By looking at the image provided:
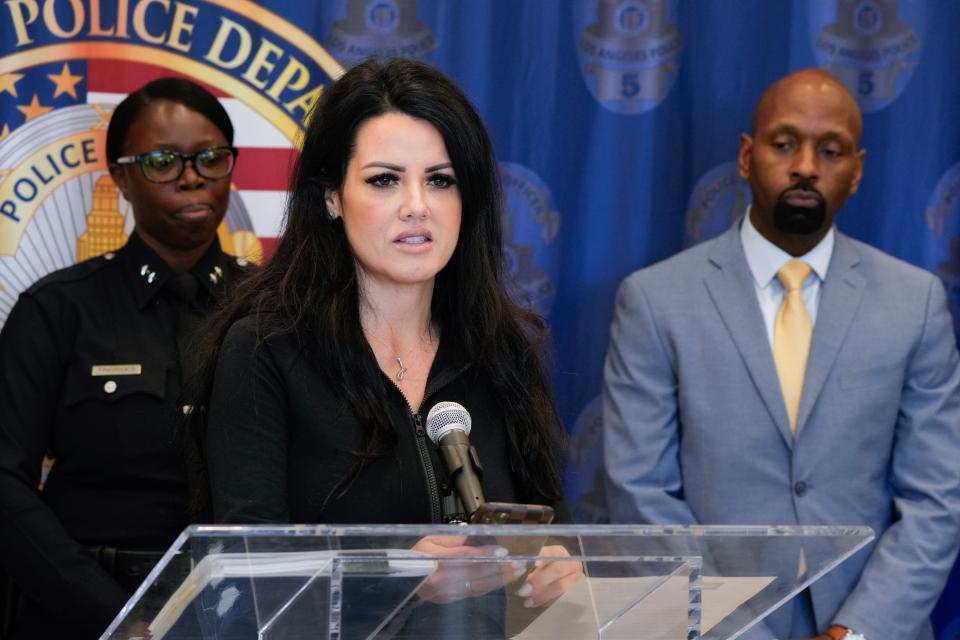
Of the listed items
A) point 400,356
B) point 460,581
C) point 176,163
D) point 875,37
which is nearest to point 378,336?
point 400,356

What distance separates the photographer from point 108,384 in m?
3.09

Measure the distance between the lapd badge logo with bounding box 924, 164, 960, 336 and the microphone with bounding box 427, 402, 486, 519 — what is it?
247 centimetres

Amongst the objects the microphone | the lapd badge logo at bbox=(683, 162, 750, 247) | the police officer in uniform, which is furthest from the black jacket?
the lapd badge logo at bbox=(683, 162, 750, 247)

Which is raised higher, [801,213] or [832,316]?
[801,213]

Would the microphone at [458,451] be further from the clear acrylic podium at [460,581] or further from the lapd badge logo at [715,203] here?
the lapd badge logo at [715,203]

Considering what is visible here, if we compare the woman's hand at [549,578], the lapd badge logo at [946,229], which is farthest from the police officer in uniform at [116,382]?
the lapd badge logo at [946,229]

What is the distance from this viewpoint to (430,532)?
1472 millimetres

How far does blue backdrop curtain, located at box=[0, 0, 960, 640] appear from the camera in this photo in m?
3.85

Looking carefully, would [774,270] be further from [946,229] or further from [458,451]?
[458,451]

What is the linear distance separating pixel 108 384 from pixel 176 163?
0.58 metres

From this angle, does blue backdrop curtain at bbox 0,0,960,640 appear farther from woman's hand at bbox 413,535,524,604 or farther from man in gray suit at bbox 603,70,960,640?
woman's hand at bbox 413,535,524,604

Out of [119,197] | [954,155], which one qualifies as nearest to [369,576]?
[119,197]

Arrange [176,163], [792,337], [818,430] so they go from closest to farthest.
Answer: [176,163] → [818,430] → [792,337]

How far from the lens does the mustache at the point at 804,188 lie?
11.5 feet
